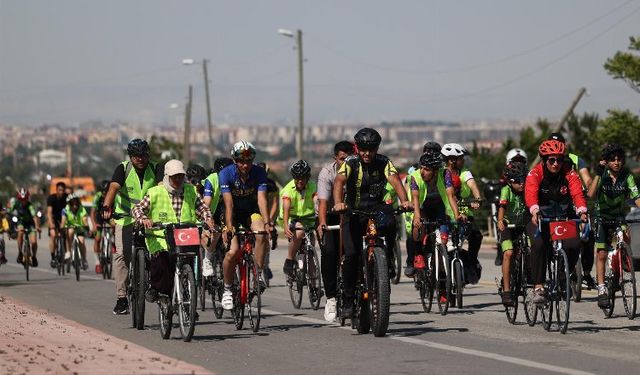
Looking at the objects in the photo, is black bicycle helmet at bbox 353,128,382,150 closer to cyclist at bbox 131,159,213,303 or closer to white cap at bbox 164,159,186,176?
cyclist at bbox 131,159,213,303

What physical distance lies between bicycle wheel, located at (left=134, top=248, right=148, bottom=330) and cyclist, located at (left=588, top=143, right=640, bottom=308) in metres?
4.81

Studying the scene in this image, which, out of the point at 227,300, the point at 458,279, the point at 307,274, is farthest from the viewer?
the point at 307,274

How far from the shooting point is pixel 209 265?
1770 centimetres

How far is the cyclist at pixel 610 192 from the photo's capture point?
1684 centimetres

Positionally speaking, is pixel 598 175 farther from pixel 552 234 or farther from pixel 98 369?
pixel 98 369

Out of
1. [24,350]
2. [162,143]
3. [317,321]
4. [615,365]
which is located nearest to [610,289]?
[317,321]

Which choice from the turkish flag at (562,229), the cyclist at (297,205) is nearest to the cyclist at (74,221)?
the cyclist at (297,205)

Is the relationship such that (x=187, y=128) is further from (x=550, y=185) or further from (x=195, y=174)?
(x=550, y=185)

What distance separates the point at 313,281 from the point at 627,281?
4.14m

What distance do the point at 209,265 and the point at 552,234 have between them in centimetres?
460

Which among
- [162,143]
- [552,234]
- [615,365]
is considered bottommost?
[615,365]

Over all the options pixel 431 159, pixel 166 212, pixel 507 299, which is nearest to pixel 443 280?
pixel 431 159

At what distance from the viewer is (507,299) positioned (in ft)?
52.4

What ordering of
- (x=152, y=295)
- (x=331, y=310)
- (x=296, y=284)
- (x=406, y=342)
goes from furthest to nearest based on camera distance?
(x=296, y=284), (x=331, y=310), (x=152, y=295), (x=406, y=342)
